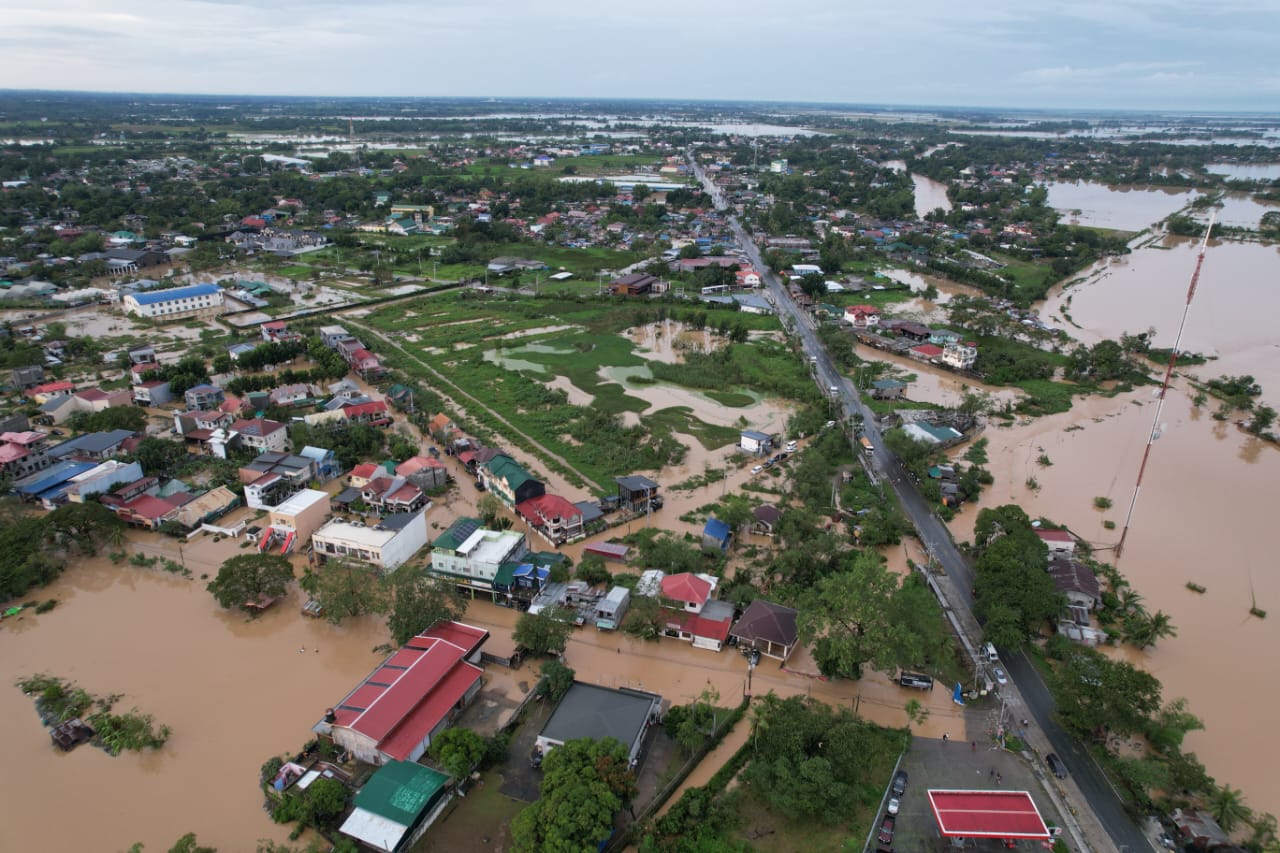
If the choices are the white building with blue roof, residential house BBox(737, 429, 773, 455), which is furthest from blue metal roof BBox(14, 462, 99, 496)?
the white building with blue roof

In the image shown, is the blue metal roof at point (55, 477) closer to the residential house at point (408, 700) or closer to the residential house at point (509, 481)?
the residential house at point (509, 481)

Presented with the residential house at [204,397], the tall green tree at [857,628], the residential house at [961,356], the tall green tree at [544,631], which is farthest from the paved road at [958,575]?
the residential house at [204,397]

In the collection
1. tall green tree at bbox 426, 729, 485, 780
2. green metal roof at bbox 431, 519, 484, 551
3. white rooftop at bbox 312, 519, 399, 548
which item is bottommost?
tall green tree at bbox 426, 729, 485, 780

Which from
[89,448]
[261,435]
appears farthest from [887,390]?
[89,448]

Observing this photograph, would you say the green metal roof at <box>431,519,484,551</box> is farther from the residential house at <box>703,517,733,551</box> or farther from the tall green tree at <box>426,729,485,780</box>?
the residential house at <box>703,517,733,551</box>

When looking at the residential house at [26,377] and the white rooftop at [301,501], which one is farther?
the residential house at [26,377]

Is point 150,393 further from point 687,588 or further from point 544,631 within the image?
point 687,588
